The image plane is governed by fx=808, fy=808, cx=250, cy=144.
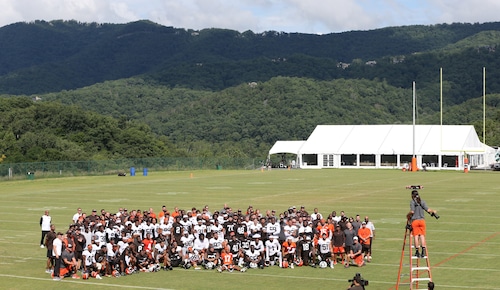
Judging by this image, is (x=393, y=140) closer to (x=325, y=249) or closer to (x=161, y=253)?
(x=325, y=249)

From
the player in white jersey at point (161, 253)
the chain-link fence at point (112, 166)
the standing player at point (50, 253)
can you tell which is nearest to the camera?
the standing player at point (50, 253)

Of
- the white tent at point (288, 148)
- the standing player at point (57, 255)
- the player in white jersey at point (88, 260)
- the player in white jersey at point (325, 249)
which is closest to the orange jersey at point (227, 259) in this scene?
the player in white jersey at point (325, 249)

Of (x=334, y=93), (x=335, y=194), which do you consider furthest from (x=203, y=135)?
(x=335, y=194)

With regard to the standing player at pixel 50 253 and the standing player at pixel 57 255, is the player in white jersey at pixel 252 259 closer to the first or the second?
the standing player at pixel 57 255

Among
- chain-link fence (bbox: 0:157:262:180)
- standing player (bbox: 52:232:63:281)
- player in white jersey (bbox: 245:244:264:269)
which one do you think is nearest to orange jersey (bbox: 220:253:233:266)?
player in white jersey (bbox: 245:244:264:269)

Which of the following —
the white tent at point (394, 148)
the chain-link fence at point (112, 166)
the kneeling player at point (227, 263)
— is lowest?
the kneeling player at point (227, 263)

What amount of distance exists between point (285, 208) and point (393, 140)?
49.9 metres

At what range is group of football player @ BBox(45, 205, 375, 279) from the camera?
22016 millimetres

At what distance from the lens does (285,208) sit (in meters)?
38.6

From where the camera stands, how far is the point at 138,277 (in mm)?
21688

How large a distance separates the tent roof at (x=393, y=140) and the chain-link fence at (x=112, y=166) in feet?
27.2

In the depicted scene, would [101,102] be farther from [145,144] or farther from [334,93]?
[145,144]

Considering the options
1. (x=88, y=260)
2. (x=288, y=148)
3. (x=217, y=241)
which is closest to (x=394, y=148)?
(x=288, y=148)

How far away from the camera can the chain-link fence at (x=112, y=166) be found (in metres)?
65.5
